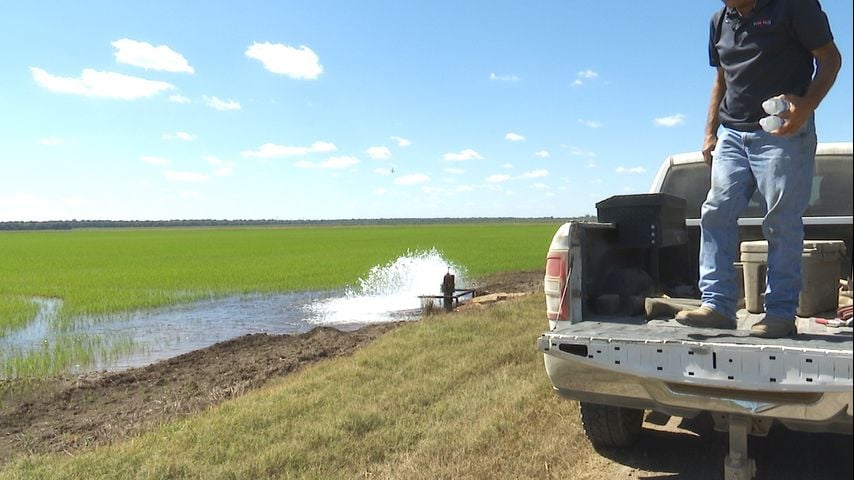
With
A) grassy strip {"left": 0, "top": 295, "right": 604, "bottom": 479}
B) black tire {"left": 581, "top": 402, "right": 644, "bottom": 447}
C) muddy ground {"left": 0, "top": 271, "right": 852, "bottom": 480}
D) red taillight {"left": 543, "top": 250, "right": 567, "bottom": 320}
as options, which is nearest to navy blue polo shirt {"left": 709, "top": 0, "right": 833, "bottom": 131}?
red taillight {"left": 543, "top": 250, "right": 567, "bottom": 320}

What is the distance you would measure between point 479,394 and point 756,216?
2793 mm

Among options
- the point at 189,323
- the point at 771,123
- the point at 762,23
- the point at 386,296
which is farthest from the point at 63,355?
the point at 771,123

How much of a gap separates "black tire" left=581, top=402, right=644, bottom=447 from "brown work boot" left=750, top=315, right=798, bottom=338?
1.30 meters

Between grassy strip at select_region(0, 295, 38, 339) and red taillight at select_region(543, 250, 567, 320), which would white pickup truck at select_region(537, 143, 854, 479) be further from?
Result: grassy strip at select_region(0, 295, 38, 339)

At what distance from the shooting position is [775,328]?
9.34ft

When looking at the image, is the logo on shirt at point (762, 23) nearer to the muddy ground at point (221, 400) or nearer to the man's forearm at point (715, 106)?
the man's forearm at point (715, 106)

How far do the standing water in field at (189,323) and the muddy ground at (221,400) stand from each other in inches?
59.3

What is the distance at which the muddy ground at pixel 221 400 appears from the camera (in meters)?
4.04

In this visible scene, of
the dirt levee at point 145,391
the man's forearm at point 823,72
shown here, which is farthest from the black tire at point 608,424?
the dirt levee at point 145,391

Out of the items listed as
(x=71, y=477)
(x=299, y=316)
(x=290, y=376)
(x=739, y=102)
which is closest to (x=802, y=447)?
(x=739, y=102)

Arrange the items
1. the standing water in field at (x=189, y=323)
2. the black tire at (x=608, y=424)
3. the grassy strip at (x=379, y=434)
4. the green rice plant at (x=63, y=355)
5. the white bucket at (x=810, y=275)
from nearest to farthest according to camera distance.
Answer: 1. the white bucket at (x=810, y=275)
2. the black tire at (x=608, y=424)
3. the grassy strip at (x=379, y=434)
4. the green rice plant at (x=63, y=355)
5. the standing water in field at (x=189, y=323)

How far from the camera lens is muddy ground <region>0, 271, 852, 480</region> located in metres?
4.04

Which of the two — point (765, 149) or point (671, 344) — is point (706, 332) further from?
point (765, 149)

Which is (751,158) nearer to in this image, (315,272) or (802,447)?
(802,447)
